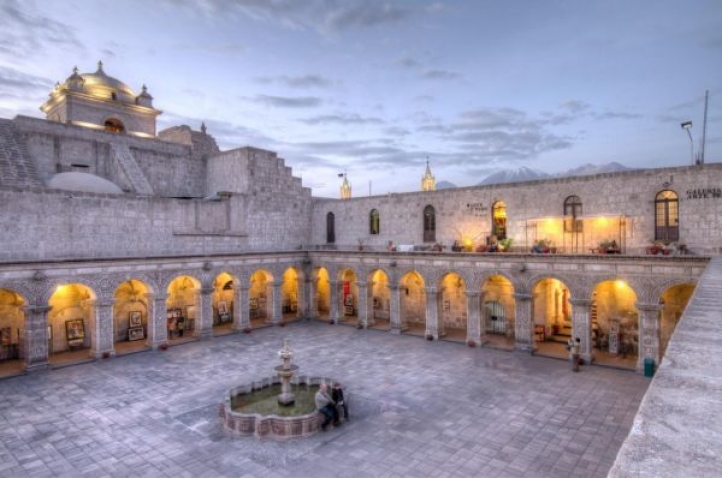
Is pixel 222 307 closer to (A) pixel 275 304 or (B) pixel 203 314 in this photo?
(A) pixel 275 304

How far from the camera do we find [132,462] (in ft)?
37.8

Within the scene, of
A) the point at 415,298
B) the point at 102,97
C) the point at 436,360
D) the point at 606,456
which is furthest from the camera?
the point at 102,97

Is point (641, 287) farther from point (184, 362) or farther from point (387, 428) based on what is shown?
point (184, 362)

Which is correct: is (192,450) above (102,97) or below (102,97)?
below

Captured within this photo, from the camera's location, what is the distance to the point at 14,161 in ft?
79.2

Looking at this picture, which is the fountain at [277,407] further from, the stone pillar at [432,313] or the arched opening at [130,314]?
the arched opening at [130,314]

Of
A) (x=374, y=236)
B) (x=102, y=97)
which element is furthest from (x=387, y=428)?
(x=102, y=97)

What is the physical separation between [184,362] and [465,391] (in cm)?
1306

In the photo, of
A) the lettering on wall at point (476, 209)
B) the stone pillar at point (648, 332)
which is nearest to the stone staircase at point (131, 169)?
the lettering on wall at point (476, 209)

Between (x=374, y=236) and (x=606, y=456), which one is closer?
(x=606, y=456)

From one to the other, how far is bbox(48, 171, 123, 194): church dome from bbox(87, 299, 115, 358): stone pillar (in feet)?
21.5

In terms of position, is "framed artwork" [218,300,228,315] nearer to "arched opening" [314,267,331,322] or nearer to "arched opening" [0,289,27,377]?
"arched opening" [314,267,331,322]

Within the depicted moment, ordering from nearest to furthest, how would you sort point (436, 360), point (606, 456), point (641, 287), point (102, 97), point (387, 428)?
point (606, 456), point (387, 428), point (641, 287), point (436, 360), point (102, 97)

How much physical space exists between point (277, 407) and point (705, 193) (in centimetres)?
2002
